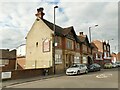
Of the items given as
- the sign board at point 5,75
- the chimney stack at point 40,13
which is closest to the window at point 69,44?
the chimney stack at point 40,13

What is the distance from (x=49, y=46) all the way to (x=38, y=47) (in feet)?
11.8

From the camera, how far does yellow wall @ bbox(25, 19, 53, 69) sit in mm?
29797

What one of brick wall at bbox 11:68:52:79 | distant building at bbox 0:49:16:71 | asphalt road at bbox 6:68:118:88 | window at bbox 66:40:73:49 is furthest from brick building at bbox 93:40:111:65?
asphalt road at bbox 6:68:118:88

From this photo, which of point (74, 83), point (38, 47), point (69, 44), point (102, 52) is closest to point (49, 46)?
point (38, 47)

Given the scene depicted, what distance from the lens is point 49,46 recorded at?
29281 millimetres

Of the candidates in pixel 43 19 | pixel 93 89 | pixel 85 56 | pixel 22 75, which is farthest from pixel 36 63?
pixel 93 89

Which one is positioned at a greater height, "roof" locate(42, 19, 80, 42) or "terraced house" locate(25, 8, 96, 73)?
"roof" locate(42, 19, 80, 42)

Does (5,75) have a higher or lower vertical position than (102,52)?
lower

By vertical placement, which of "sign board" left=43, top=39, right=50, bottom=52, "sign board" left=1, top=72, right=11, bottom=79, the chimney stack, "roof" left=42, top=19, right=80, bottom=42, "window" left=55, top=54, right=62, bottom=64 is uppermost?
the chimney stack

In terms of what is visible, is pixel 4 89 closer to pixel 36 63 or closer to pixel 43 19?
pixel 36 63

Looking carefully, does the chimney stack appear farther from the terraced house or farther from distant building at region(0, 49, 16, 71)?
distant building at region(0, 49, 16, 71)

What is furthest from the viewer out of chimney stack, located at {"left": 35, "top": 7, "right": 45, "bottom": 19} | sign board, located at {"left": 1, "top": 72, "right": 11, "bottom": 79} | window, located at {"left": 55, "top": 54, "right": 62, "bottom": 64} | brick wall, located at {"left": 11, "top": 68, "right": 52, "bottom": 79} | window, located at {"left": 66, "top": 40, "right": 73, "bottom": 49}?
window, located at {"left": 66, "top": 40, "right": 73, "bottom": 49}

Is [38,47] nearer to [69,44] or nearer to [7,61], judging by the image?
[69,44]

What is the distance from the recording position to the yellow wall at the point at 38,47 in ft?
97.8
